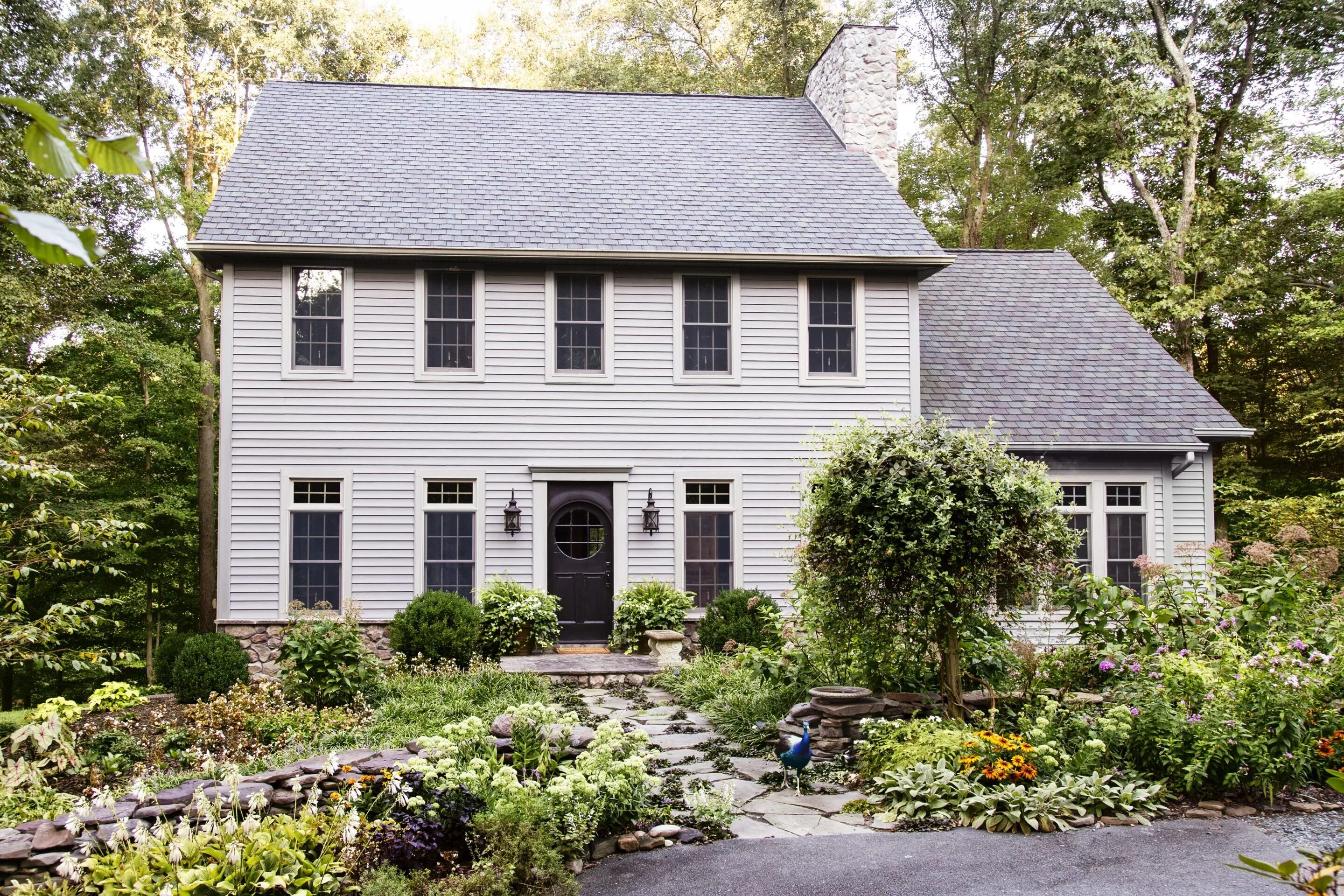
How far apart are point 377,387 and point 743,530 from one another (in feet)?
16.7

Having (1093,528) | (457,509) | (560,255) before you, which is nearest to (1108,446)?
(1093,528)

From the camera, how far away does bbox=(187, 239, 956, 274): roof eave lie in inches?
474

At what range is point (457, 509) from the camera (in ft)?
41.2

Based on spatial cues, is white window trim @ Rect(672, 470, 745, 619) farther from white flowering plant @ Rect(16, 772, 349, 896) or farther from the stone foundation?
white flowering plant @ Rect(16, 772, 349, 896)

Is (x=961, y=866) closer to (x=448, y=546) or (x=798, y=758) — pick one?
(x=798, y=758)

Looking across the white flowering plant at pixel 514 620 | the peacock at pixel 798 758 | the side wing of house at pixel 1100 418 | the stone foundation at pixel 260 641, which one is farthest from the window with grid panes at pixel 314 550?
the side wing of house at pixel 1100 418

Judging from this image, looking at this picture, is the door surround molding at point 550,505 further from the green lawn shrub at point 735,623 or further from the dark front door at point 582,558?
the green lawn shrub at point 735,623

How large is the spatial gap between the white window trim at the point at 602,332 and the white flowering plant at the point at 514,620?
2794mm

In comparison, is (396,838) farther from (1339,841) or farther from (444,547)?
(444,547)

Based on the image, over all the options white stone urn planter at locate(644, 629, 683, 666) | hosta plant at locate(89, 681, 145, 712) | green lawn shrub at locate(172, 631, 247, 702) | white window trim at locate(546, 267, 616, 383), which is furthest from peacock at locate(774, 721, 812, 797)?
white window trim at locate(546, 267, 616, 383)

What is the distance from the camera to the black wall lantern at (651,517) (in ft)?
41.8

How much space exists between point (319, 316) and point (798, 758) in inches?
347

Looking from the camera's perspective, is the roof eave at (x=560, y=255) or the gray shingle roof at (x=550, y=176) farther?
the gray shingle roof at (x=550, y=176)

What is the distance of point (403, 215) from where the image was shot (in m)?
12.9
